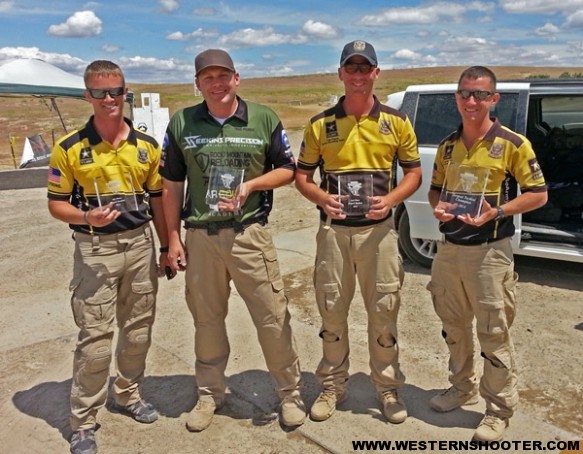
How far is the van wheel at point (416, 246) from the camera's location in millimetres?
5430

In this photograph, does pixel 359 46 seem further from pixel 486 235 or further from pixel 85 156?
pixel 85 156

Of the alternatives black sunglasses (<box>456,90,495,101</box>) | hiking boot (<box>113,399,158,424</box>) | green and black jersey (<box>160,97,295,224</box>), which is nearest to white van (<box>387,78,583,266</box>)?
black sunglasses (<box>456,90,495,101</box>)

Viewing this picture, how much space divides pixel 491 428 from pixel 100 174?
2451 mm

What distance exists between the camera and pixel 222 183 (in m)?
2.76

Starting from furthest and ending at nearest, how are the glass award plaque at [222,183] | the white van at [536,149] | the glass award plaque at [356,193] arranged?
the white van at [536,149] < the glass award plaque at [356,193] < the glass award plaque at [222,183]

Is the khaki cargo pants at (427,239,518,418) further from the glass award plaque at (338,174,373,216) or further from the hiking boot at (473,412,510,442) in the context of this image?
the glass award plaque at (338,174,373,216)

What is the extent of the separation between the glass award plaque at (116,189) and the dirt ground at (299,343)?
131 centimetres

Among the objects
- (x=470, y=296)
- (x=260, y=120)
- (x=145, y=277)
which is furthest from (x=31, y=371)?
(x=470, y=296)

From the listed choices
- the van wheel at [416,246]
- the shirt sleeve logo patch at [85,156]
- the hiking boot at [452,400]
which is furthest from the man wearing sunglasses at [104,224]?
the van wheel at [416,246]

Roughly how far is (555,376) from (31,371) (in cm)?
357

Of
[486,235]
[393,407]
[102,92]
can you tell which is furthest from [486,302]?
[102,92]

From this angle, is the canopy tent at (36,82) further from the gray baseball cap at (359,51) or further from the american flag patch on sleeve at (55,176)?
the gray baseball cap at (359,51)

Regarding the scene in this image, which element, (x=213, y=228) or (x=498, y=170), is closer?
(x=498, y=170)

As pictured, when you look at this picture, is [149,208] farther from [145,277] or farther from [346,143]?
[346,143]
